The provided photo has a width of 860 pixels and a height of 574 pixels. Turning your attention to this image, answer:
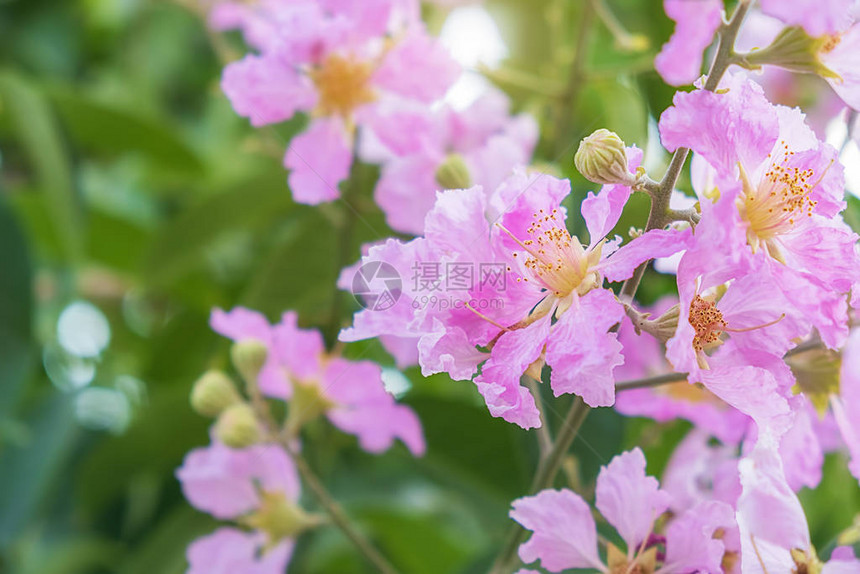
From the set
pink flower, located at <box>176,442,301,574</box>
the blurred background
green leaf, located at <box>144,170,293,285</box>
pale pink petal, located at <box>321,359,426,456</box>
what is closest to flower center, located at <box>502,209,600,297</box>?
the blurred background

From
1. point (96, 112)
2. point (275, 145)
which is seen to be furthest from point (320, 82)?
point (96, 112)

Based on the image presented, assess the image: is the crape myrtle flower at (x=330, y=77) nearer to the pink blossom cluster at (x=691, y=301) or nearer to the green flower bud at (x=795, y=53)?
the pink blossom cluster at (x=691, y=301)

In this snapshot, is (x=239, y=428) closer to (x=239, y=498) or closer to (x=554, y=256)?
(x=239, y=498)

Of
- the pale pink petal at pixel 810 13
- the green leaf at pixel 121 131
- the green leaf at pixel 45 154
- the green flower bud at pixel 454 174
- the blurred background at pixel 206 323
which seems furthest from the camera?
the green leaf at pixel 121 131

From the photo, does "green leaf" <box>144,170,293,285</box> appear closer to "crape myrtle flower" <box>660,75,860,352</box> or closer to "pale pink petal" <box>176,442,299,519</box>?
"pale pink petal" <box>176,442,299,519</box>

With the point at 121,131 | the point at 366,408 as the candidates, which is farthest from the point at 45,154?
the point at 366,408

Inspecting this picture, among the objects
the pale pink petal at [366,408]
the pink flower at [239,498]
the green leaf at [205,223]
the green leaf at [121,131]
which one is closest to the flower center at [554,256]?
the pale pink petal at [366,408]

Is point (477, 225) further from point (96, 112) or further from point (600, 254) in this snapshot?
point (96, 112)
